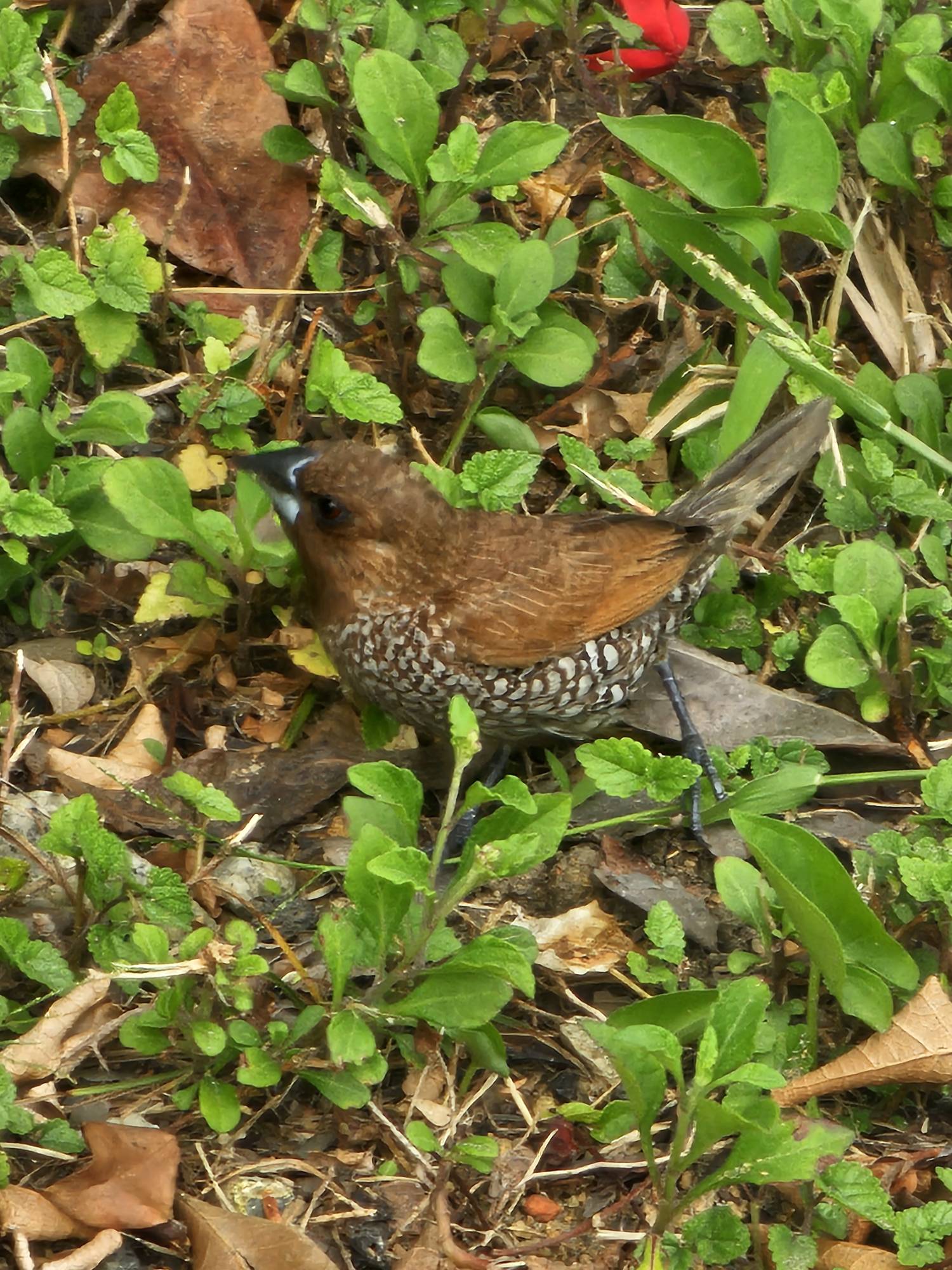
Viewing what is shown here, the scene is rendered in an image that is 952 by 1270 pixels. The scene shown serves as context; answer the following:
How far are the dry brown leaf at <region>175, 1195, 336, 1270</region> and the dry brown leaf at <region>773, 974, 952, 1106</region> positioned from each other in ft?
3.72

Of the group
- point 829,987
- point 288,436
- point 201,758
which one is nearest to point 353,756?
point 201,758

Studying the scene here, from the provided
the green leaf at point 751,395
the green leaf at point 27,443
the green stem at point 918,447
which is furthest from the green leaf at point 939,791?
the green leaf at point 27,443

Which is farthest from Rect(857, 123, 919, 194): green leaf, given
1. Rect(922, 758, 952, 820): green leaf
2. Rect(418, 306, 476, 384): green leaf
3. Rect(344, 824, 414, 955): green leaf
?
Rect(344, 824, 414, 955): green leaf

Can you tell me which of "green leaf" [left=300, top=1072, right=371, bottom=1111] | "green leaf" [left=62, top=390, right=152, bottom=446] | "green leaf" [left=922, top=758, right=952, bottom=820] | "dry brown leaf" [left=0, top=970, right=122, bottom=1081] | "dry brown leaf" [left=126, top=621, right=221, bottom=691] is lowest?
"green leaf" [left=300, top=1072, right=371, bottom=1111]

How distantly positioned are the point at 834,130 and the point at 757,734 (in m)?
2.16

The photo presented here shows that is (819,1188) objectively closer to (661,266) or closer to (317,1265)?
(317,1265)

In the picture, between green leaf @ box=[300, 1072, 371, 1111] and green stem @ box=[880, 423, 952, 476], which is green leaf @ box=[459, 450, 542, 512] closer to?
green stem @ box=[880, 423, 952, 476]

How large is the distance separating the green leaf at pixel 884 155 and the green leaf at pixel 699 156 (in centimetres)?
68

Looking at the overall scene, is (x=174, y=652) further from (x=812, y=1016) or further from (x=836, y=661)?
(x=812, y=1016)

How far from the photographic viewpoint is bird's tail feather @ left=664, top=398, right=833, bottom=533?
4.92 metres

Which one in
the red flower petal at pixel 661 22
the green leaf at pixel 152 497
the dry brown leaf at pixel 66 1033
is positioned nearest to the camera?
the dry brown leaf at pixel 66 1033

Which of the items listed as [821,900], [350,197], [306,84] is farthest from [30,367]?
[821,900]

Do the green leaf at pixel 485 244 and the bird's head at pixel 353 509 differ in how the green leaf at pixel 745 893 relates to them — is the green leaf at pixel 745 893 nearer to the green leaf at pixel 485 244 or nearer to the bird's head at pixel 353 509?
the bird's head at pixel 353 509

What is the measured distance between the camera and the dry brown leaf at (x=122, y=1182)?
3305 millimetres
